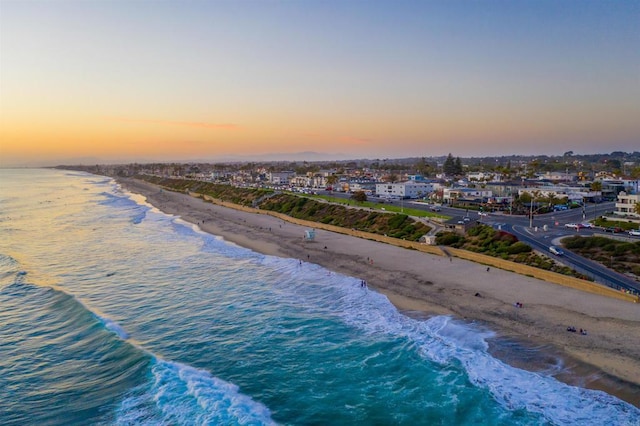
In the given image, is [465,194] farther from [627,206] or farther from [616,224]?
[616,224]

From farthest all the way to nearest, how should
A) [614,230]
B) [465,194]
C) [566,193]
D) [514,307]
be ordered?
1. [465,194]
2. [566,193]
3. [614,230]
4. [514,307]

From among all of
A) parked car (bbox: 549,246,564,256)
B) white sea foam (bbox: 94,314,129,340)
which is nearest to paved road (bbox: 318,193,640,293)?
parked car (bbox: 549,246,564,256)

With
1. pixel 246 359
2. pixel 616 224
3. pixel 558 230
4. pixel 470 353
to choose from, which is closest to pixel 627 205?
pixel 616 224

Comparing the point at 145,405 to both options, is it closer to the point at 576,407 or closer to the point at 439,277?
the point at 576,407

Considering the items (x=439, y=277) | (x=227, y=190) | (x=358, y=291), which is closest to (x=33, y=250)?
(x=358, y=291)

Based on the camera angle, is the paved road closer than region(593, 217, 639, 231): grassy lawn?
Yes

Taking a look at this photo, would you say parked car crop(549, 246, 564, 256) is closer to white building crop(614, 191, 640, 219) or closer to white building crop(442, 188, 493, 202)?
white building crop(614, 191, 640, 219)

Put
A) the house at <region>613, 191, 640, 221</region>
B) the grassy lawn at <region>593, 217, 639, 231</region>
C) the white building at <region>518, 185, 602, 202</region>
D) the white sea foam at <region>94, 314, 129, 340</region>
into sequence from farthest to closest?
the white building at <region>518, 185, 602, 202</region> → the house at <region>613, 191, 640, 221</region> → the grassy lawn at <region>593, 217, 639, 231</region> → the white sea foam at <region>94, 314, 129, 340</region>
